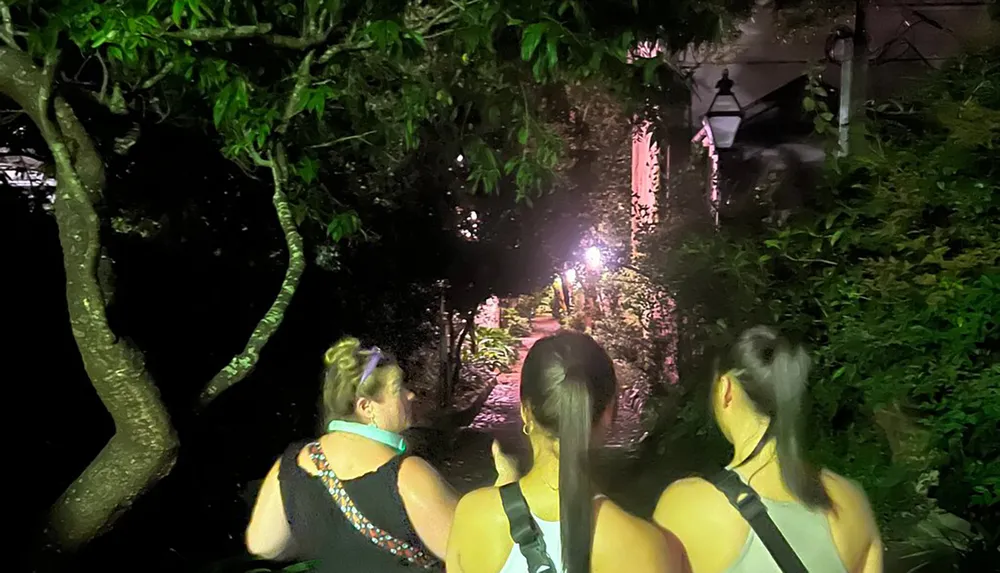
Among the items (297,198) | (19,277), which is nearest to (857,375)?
(297,198)

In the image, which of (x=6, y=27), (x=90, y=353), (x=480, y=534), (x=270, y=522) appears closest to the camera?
(x=480, y=534)

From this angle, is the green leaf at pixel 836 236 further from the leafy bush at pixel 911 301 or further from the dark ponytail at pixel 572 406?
the dark ponytail at pixel 572 406

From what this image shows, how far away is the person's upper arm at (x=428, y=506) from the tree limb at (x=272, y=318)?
1.30 meters

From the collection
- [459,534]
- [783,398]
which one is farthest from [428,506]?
[783,398]

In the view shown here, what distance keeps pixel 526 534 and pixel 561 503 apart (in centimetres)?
12

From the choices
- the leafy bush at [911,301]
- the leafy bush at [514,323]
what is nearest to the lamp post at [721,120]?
the leafy bush at [911,301]

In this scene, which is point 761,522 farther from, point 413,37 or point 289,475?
point 413,37

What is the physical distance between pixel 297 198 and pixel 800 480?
3027 millimetres

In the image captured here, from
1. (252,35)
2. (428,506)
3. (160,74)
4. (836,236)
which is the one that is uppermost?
(252,35)

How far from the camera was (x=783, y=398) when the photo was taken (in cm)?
188

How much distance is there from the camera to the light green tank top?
1.84 metres

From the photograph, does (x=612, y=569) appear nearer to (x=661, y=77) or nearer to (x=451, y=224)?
(x=661, y=77)

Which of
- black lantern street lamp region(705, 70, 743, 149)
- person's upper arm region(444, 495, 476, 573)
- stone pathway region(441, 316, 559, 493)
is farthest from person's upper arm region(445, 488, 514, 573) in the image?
black lantern street lamp region(705, 70, 743, 149)

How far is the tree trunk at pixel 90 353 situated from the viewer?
2.79m
